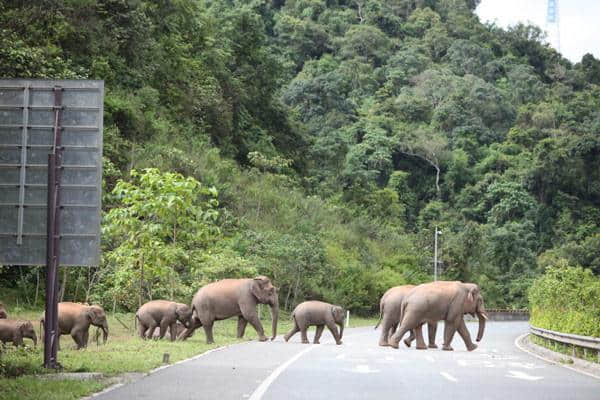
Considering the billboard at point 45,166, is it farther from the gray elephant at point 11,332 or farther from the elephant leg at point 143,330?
the elephant leg at point 143,330

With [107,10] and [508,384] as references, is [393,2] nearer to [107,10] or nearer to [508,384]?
[107,10]

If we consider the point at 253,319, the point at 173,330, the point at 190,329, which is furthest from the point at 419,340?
the point at 173,330

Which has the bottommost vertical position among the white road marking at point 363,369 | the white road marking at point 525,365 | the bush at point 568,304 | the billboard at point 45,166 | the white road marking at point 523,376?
the white road marking at point 525,365

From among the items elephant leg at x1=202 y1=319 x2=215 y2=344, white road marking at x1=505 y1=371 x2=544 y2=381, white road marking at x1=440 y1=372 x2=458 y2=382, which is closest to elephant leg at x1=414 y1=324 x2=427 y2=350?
elephant leg at x1=202 y1=319 x2=215 y2=344

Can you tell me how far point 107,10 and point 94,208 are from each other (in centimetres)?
3963

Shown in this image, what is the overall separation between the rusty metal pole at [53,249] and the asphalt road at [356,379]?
1778 mm

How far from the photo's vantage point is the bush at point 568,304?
23.3m

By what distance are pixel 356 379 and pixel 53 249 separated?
208 inches

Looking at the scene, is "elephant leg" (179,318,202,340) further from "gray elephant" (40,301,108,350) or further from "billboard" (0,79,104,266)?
"billboard" (0,79,104,266)

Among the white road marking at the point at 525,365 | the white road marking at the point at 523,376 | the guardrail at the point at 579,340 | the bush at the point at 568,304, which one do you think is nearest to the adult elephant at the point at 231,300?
the guardrail at the point at 579,340

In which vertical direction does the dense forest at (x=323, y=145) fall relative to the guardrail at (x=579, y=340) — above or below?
above

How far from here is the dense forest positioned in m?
37.0

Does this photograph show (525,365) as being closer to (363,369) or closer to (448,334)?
(363,369)

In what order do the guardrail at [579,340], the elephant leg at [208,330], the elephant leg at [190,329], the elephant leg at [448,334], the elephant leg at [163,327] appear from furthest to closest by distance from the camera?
1. the elephant leg at [190,329]
2. the elephant leg at [208,330]
3. the elephant leg at [163,327]
4. the elephant leg at [448,334]
5. the guardrail at [579,340]
